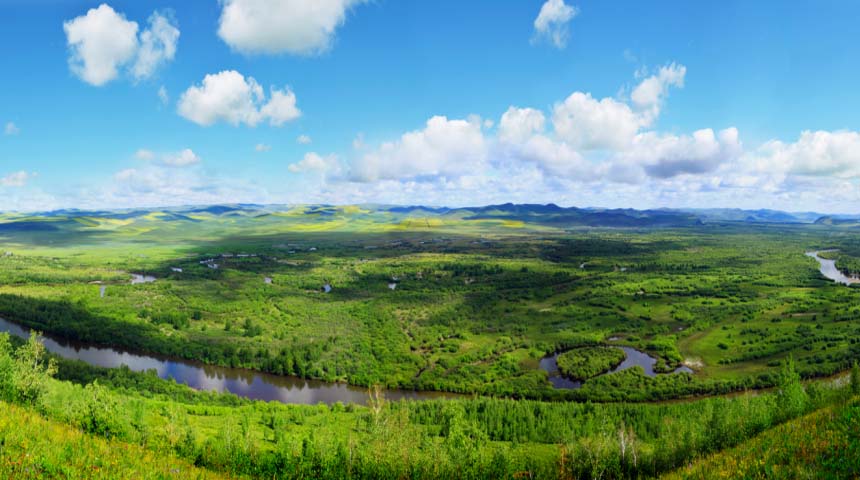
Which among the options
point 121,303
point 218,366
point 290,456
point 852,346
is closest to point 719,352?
point 852,346

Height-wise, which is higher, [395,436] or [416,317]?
[395,436]

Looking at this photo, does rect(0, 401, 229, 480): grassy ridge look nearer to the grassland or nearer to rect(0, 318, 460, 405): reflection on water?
rect(0, 318, 460, 405): reflection on water

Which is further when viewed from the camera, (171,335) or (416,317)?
(416,317)

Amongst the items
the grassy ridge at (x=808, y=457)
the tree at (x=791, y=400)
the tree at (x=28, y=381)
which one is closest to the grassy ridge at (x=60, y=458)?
the grassy ridge at (x=808, y=457)

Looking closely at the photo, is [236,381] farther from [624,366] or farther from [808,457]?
[808,457]

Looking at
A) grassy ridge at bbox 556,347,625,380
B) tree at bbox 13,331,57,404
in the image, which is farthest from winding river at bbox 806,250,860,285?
tree at bbox 13,331,57,404

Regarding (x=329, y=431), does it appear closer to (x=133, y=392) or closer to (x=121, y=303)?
(x=133, y=392)

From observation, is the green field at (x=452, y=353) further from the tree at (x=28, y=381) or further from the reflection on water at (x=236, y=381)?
the reflection on water at (x=236, y=381)
